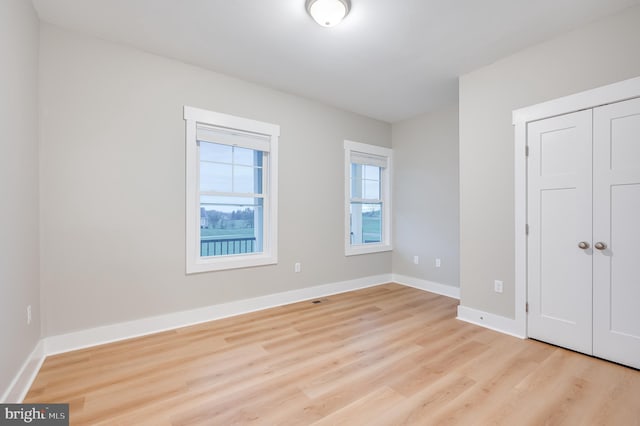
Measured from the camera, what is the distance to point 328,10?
7.06 ft

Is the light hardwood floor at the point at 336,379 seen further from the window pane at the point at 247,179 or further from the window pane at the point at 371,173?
the window pane at the point at 371,173

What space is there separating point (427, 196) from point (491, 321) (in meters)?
2.08

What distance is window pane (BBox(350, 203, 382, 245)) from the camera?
16.6 feet

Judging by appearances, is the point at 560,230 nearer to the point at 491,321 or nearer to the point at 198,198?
the point at 491,321

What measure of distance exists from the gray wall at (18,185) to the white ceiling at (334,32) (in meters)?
0.53

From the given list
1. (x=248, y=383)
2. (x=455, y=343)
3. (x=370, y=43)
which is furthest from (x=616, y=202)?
(x=248, y=383)

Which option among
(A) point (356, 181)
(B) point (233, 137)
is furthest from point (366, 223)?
(B) point (233, 137)

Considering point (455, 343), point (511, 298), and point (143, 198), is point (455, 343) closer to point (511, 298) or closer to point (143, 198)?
point (511, 298)

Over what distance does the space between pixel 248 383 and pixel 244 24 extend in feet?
9.09

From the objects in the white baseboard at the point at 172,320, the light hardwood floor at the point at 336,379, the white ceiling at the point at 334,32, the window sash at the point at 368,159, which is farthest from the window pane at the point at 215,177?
the window sash at the point at 368,159

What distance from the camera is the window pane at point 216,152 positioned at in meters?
3.30

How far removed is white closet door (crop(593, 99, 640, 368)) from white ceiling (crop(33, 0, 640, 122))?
91 cm

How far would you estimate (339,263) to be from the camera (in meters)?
4.33

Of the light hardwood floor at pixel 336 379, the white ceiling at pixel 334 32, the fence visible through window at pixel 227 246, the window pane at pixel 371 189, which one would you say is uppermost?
the white ceiling at pixel 334 32
